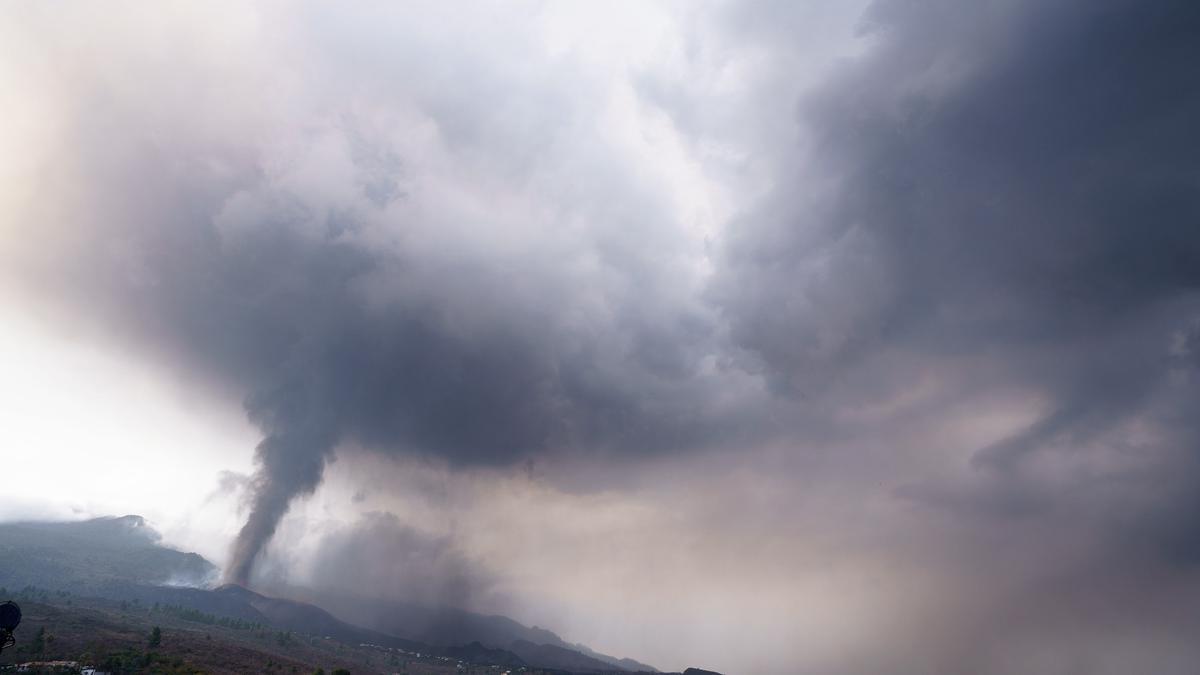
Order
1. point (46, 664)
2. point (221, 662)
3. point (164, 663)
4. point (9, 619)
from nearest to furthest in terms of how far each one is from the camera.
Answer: point (9, 619) < point (46, 664) < point (164, 663) < point (221, 662)

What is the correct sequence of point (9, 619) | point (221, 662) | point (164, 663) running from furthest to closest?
point (221, 662) → point (164, 663) → point (9, 619)

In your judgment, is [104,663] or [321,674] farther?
[321,674]

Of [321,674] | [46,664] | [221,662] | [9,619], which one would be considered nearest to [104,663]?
[46,664]

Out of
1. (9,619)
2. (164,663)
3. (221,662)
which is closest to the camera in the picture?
(9,619)

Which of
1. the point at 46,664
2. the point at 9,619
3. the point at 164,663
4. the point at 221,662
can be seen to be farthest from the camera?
the point at 221,662

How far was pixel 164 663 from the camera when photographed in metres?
176

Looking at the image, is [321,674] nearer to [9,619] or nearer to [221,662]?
[221,662]

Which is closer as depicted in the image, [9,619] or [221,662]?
[9,619]

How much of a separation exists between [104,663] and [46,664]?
488 inches

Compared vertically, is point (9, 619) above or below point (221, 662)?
above

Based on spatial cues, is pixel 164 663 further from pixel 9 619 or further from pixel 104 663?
pixel 9 619

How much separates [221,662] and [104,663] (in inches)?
1430

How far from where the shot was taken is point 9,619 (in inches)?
3036

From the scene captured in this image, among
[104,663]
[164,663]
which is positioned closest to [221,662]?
[164,663]
